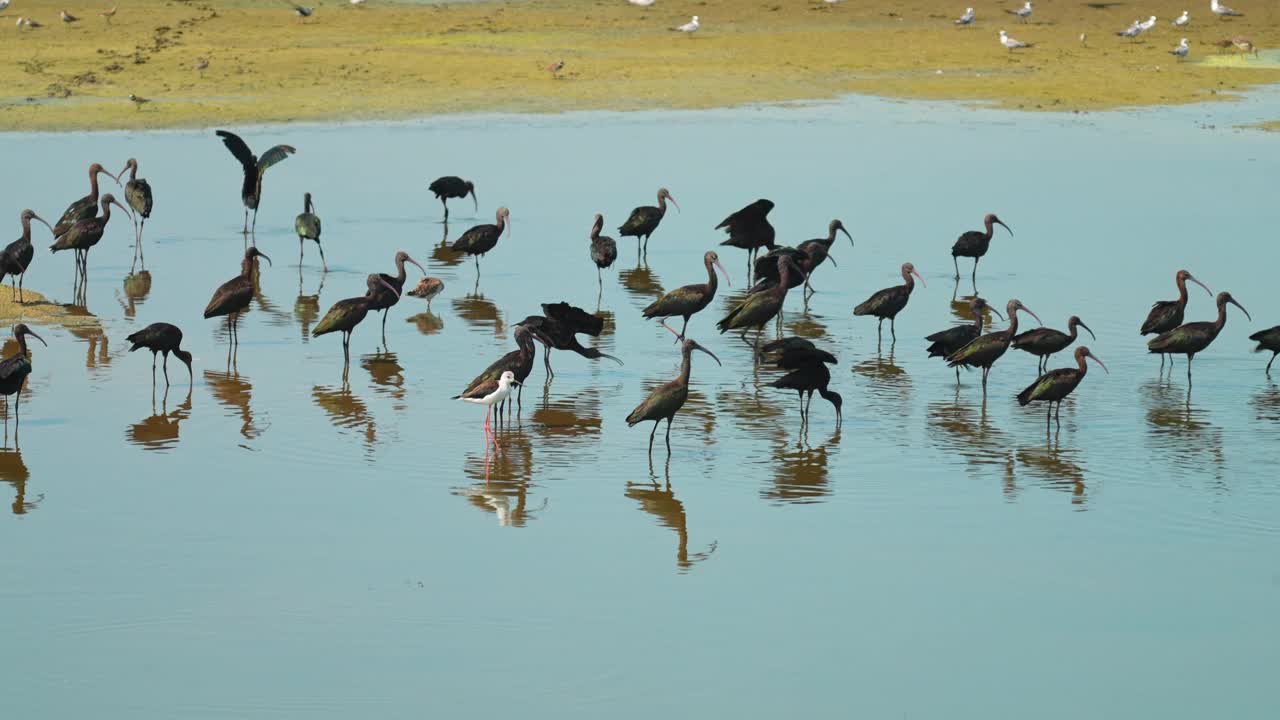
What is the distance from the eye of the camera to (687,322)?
17.9m

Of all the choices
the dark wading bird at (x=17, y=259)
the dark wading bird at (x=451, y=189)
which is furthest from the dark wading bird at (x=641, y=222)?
the dark wading bird at (x=17, y=259)

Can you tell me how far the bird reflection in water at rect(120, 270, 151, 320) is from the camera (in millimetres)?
18811

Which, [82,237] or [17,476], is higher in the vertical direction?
[82,237]

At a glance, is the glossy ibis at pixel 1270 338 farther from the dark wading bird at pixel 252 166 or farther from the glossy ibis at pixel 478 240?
the dark wading bird at pixel 252 166

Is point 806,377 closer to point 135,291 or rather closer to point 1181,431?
point 1181,431

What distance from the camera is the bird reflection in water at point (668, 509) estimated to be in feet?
33.3

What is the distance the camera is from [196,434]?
43.7 feet

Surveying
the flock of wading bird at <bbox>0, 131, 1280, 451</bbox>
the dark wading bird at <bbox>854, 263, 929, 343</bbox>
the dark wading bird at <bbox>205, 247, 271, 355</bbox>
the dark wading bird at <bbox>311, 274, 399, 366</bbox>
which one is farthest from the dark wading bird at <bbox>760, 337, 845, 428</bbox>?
the dark wading bird at <bbox>205, 247, 271, 355</bbox>

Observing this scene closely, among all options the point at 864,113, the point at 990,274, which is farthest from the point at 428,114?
the point at 990,274

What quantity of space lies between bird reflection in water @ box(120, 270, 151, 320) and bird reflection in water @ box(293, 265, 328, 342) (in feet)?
5.84

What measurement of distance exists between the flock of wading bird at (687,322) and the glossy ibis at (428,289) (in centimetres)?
2

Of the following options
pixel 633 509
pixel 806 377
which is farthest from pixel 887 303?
pixel 633 509

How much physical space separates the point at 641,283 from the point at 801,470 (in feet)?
29.1

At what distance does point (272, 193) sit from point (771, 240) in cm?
1037
